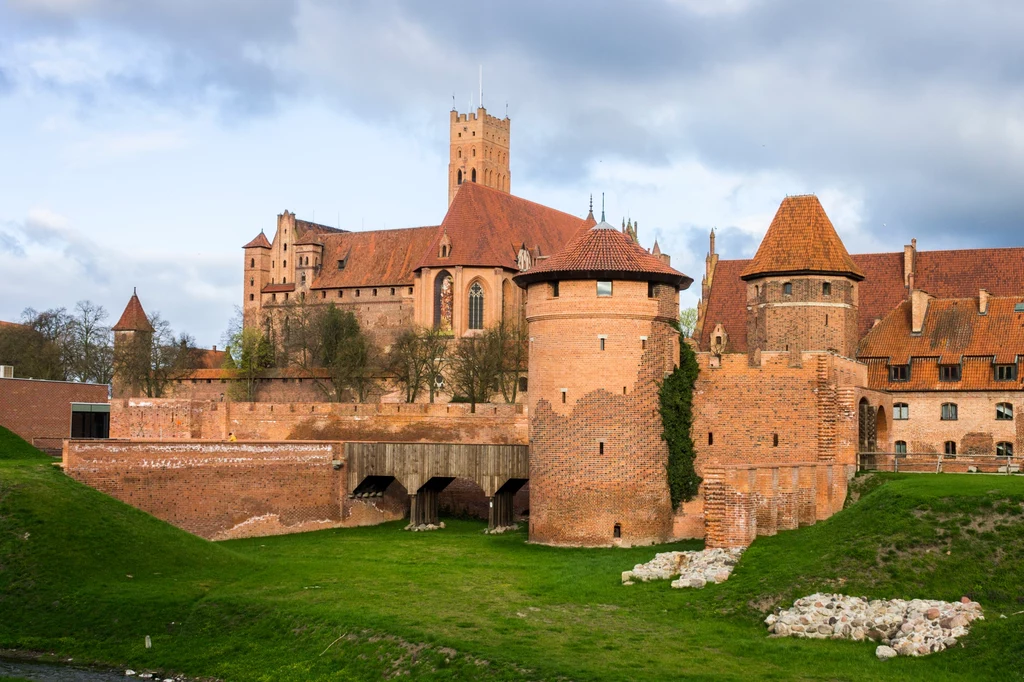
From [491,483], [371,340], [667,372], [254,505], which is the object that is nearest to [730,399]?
[667,372]

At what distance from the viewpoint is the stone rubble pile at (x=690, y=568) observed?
27.6 m

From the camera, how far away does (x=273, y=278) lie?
345 ft

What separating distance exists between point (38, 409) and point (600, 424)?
25.8 m

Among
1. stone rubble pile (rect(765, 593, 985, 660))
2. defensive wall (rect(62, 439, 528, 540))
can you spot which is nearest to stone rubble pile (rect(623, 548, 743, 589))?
stone rubble pile (rect(765, 593, 985, 660))

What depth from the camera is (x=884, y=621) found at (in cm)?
2320

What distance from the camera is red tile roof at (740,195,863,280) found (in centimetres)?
4403

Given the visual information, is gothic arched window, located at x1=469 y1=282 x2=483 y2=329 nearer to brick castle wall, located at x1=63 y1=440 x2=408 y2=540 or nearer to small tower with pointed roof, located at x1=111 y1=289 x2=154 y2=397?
small tower with pointed roof, located at x1=111 y1=289 x2=154 y2=397

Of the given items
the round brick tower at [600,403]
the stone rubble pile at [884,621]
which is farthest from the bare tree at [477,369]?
the stone rubble pile at [884,621]

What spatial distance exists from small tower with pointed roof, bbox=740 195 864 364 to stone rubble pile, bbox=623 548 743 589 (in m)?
15.5

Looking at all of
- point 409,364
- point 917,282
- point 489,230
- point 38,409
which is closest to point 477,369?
point 409,364

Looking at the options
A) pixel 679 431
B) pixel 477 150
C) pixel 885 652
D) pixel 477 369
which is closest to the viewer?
pixel 885 652

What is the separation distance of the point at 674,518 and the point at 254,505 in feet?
44.1

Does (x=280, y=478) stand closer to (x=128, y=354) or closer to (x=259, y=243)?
(x=128, y=354)

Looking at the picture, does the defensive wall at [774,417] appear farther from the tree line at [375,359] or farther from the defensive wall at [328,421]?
the tree line at [375,359]
